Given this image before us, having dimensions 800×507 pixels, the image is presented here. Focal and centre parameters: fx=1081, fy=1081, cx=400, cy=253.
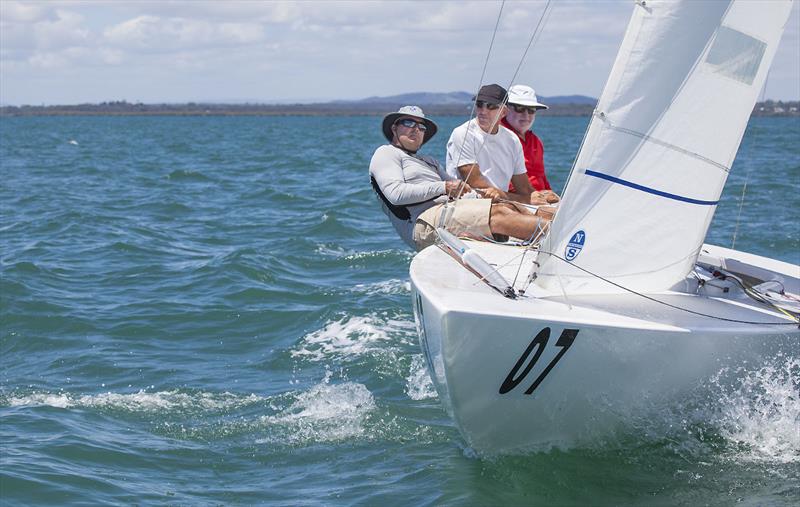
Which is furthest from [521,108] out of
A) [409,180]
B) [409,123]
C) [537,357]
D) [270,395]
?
[537,357]

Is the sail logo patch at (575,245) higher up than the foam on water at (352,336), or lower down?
higher up

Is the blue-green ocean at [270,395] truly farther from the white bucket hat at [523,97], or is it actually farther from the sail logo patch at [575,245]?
the white bucket hat at [523,97]

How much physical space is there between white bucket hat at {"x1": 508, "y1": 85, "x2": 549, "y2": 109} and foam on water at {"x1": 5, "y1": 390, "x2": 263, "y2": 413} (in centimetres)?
259

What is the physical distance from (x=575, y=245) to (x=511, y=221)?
41.0 inches

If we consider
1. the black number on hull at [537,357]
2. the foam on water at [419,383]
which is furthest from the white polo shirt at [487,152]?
the black number on hull at [537,357]

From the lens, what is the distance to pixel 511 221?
6414 mm

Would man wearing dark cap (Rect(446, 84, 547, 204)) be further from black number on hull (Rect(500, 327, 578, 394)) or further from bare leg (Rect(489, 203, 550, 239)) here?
black number on hull (Rect(500, 327, 578, 394))

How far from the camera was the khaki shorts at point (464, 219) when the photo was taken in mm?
6430

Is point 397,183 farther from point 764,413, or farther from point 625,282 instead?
point 764,413

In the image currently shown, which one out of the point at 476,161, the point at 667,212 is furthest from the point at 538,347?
the point at 476,161

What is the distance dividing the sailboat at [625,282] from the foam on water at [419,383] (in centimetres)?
157

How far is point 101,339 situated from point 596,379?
16.0 feet

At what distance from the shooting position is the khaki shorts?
6.43 metres

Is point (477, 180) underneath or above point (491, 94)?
underneath
